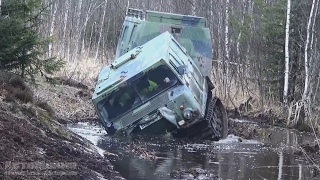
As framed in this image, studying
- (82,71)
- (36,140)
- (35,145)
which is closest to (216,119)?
(36,140)

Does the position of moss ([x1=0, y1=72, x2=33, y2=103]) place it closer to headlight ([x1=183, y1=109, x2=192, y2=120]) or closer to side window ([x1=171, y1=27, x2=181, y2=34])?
headlight ([x1=183, y1=109, x2=192, y2=120])

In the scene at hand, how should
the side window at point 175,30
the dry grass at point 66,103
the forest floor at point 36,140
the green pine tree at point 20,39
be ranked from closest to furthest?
the forest floor at point 36,140
the green pine tree at point 20,39
the dry grass at point 66,103
the side window at point 175,30

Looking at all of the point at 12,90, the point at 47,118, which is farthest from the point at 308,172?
the point at 12,90

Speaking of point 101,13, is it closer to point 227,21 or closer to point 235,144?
point 227,21

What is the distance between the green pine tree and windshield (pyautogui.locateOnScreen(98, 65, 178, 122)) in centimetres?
148

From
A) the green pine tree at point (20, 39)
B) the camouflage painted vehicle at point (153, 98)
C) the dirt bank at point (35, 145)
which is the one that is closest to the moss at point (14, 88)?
the dirt bank at point (35, 145)

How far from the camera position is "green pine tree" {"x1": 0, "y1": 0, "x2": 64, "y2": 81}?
1234cm

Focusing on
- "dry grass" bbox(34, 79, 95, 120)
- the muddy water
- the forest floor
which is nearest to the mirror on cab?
the muddy water

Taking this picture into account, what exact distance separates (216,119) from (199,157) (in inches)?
139

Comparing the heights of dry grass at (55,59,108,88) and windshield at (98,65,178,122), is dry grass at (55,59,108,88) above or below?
below

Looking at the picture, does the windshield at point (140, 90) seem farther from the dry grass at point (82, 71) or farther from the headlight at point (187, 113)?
the dry grass at point (82, 71)

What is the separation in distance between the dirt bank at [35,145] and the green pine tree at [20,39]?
0.69 m

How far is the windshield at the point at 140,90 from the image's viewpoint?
45.8 ft

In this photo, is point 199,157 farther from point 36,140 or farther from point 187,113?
point 36,140
